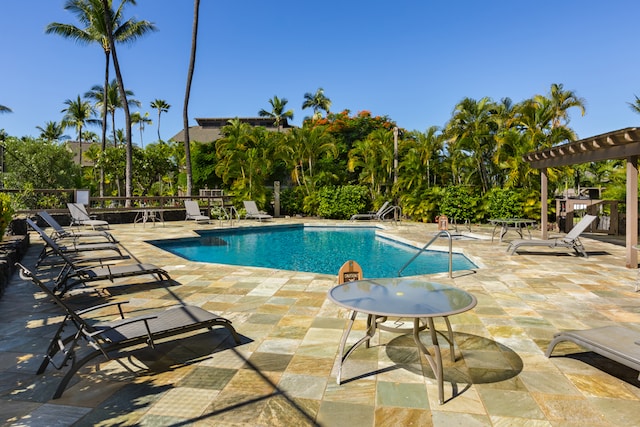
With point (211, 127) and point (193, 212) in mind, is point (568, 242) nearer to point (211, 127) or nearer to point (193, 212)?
point (193, 212)

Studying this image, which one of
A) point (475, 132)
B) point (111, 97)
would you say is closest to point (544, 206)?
point (475, 132)

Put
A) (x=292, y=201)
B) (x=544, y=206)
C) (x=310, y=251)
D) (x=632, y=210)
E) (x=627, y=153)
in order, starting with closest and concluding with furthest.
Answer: (x=632, y=210)
(x=627, y=153)
(x=544, y=206)
(x=310, y=251)
(x=292, y=201)

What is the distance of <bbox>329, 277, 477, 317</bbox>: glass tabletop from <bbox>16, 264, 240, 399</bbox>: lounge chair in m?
1.20

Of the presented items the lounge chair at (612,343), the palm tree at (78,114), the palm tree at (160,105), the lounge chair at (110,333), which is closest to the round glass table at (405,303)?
the lounge chair at (612,343)

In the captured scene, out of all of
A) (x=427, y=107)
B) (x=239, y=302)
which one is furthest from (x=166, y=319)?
(x=427, y=107)

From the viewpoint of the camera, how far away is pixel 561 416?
90.0 inches

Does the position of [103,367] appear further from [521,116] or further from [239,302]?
[521,116]

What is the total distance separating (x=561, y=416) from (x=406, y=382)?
0.93m

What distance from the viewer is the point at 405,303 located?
2.79 metres

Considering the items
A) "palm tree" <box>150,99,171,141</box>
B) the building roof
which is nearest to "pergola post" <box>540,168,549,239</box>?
the building roof

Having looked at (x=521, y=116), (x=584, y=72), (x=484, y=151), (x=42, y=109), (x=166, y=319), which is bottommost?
(x=166, y=319)

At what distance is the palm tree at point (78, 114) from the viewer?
38625 mm

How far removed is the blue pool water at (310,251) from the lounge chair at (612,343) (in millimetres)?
4882

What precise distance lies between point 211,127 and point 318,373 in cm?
4101
